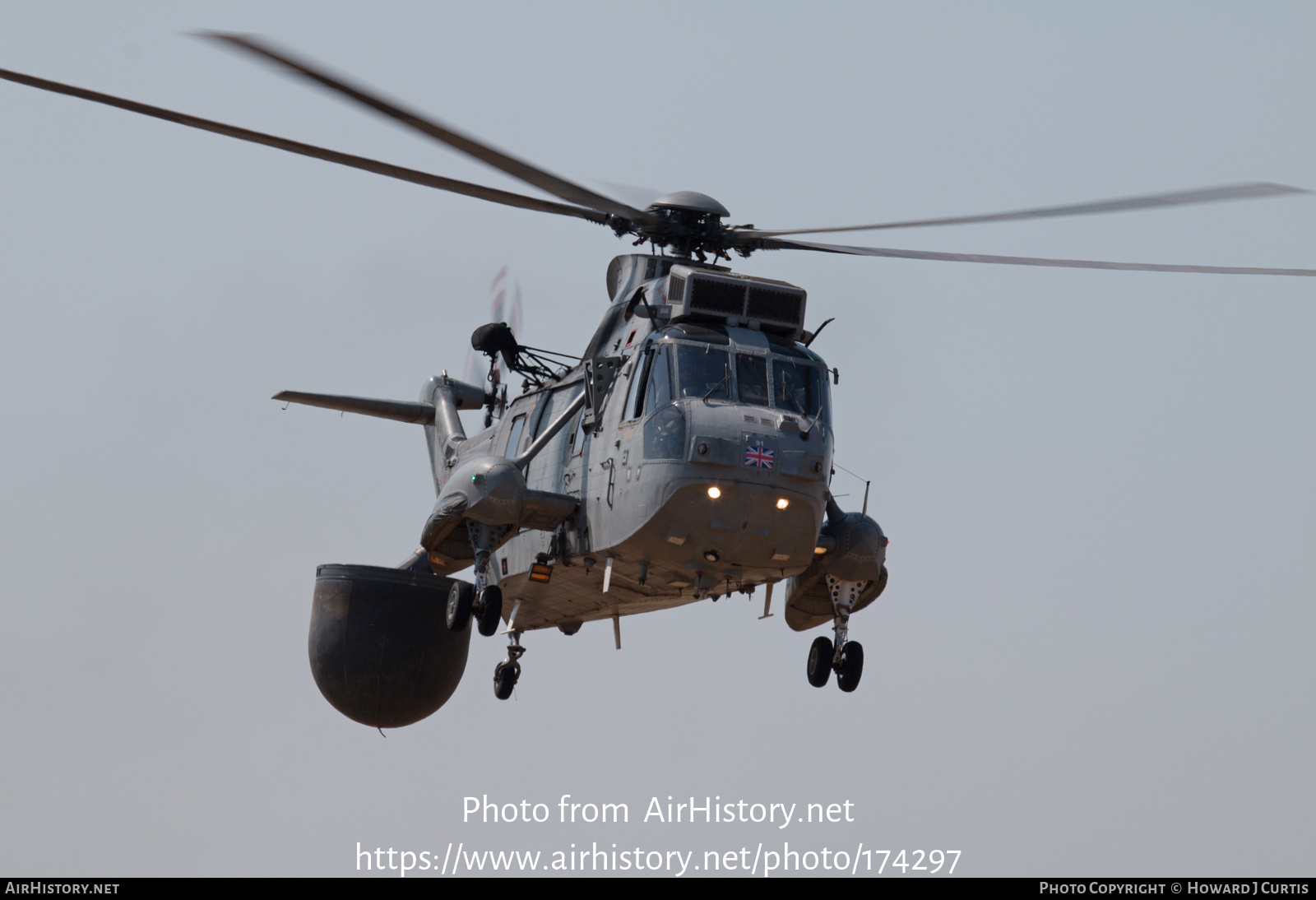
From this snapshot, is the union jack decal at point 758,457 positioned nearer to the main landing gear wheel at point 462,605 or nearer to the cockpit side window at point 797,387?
the cockpit side window at point 797,387

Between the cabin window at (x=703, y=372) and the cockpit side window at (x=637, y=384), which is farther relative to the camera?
the cockpit side window at (x=637, y=384)

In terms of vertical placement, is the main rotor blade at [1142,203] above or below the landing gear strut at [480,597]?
above

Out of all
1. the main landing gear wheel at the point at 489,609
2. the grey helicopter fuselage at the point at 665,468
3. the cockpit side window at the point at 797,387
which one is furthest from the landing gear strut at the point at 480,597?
the cockpit side window at the point at 797,387

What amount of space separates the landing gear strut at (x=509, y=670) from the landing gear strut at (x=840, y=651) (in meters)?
5.77

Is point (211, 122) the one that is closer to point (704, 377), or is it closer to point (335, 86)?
point (335, 86)

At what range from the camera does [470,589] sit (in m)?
21.2

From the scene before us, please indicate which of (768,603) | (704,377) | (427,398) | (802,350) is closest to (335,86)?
(704,377)

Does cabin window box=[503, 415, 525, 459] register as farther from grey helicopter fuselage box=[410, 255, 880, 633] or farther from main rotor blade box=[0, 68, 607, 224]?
main rotor blade box=[0, 68, 607, 224]

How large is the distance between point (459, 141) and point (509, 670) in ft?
36.7

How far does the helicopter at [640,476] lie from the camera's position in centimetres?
1936

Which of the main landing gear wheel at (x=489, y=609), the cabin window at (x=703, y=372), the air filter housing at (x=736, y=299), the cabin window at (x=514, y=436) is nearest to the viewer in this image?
the cabin window at (x=703, y=372)

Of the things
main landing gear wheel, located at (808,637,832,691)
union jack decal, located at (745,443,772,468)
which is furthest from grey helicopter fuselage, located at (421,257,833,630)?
main landing gear wheel, located at (808,637,832,691)

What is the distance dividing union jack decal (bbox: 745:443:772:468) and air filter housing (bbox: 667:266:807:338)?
88.8 inches

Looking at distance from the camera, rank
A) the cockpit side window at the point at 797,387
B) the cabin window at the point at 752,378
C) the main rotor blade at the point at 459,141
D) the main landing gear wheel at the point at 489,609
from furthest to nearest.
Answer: the main landing gear wheel at the point at 489,609 < the cockpit side window at the point at 797,387 < the cabin window at the point at 752,378 < the main rotor blade at the point at 459,141
